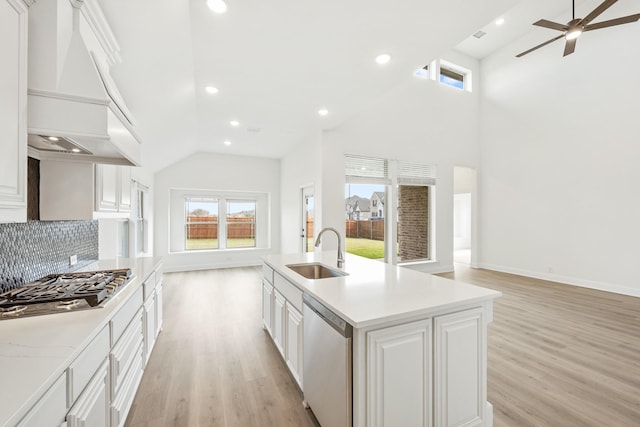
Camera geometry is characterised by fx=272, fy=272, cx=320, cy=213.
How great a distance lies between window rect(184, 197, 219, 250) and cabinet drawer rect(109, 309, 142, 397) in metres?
4.88

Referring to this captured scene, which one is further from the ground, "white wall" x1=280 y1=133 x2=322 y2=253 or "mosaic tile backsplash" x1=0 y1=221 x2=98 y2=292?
"white wall" x1=280 y1=133 x2=322 y2=253

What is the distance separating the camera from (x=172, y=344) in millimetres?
2824

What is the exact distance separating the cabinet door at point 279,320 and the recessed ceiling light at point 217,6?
235cm

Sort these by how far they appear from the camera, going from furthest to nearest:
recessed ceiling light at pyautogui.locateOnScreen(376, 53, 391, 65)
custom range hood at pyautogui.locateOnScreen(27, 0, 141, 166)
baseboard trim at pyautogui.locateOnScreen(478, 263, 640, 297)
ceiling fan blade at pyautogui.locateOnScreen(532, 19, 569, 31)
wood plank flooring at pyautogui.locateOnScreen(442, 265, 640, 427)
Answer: baseboard trim at pyautogui.locateOnScreen(478, 263, 640, 297)
ceiling fan blade at pyautogui.locateOnScreen(532, 19, 569, 31)
recessed ceiling light at pyautogui.locateOnScreen(376, 53, 391, 65)
wood plank flooring at pyautogui.locateOnScreen(442, 265, 640, 427)
custom range hood at pyautogui.locateOnScreen(27, 0, 141, 166)

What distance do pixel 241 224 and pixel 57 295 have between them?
222 inches

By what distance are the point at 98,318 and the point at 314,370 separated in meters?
1.19

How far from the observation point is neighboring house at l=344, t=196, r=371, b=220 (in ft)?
17.1

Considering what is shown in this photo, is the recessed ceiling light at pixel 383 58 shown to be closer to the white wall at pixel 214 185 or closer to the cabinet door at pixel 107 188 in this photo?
the cabinet door at pixel 107 188

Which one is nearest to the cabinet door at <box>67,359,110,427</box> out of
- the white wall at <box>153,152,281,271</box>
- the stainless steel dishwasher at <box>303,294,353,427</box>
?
the stainless steel dishwasher at <box>303,294,353,427</box>

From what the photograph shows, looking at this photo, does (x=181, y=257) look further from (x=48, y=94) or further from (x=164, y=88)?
(x=48, y=94)

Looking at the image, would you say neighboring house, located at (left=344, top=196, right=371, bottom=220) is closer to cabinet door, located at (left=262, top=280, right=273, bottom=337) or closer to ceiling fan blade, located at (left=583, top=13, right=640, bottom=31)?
cabinet door, located at (left=262, top=280, right=273, bottom=337)

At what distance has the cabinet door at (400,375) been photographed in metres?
1.30

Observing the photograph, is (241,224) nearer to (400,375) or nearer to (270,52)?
(270,52)

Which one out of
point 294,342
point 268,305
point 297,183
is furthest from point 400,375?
point 297,183
